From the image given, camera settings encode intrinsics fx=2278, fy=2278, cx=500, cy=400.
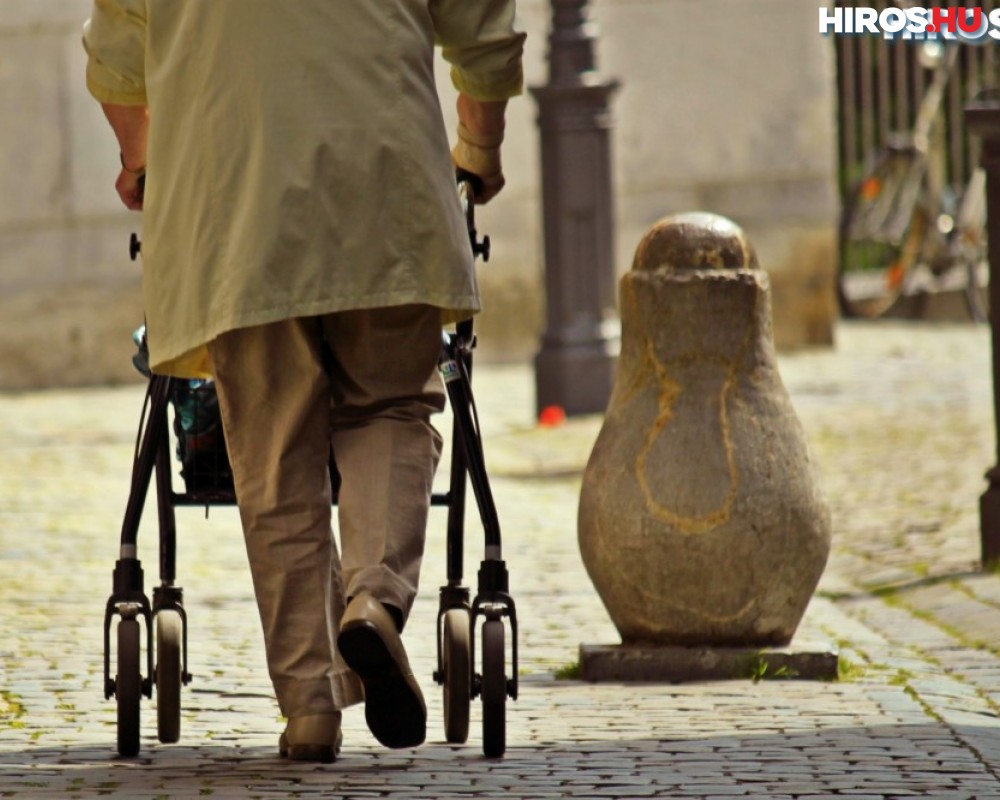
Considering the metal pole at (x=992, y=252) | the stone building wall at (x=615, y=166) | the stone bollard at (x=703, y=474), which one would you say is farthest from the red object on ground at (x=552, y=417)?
the stone bollard at (x=703, y=474)

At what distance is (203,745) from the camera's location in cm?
447

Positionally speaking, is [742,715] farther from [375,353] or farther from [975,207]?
[975,207]

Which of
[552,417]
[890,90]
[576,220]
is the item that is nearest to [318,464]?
[552,417]

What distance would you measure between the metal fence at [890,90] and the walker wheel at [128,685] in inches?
453

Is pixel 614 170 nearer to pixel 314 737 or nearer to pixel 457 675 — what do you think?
pixel 457 675

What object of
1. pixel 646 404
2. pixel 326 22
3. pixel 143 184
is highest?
pixel 326 22

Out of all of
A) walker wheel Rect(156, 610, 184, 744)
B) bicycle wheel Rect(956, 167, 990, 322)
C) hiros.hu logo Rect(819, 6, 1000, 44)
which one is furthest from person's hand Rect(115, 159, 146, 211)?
bicycle wheel Rect(956, 167, 990, 322)

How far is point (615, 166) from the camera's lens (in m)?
14.3

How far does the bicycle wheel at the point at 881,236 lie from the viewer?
15.1 metres

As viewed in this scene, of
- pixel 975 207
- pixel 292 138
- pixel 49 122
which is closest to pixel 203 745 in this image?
pixel 292 138

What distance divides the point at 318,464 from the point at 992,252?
3.39m

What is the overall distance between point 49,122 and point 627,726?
9.96m

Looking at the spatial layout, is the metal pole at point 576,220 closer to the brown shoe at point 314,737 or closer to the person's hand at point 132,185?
the person's hand at point 132,185

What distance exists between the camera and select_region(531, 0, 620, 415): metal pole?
36.9 feet
